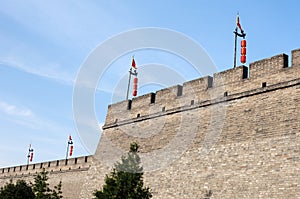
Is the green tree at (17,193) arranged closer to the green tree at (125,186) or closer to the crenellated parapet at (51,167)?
the crenellated parapet at (51,167)

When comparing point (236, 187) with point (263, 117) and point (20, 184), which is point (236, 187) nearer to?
point (263, 117)

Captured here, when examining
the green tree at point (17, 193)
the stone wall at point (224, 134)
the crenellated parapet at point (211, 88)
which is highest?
the crenellated parapet at point (211, 88)

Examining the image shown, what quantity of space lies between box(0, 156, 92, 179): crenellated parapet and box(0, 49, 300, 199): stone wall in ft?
15.4

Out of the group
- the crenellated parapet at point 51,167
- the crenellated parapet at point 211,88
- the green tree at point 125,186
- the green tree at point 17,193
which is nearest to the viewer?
the green tree at point 125,186

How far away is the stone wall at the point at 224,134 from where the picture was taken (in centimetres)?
887

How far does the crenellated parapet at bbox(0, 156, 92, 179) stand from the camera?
62.7ft

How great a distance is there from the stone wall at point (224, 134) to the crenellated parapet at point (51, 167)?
4708mm

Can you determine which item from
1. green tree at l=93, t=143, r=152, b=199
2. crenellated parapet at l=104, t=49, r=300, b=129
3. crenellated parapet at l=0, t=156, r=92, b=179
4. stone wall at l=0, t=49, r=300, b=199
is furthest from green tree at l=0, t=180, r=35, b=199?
green tree at l=93, t=143, r=152, b=199

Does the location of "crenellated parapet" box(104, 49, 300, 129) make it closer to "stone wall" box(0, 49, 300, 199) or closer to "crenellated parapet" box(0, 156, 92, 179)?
"stone wall" box(0, 49, 300, 199)

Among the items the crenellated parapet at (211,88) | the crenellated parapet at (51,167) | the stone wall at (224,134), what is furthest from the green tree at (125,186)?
the crenellated parapet at (51,167)

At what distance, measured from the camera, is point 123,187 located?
30.3 ft

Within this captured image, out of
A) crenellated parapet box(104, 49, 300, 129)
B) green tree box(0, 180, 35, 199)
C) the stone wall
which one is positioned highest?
crenellated parapet box(104, 49, 300, 129)

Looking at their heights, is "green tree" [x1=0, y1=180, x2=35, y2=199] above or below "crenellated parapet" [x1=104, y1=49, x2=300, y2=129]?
below

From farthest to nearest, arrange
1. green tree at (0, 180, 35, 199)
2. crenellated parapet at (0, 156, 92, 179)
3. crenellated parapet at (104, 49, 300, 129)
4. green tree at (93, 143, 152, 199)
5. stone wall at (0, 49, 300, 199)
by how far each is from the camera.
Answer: crenellated parapet at (0, 156, 92, 179) → green tree at (0, 180, 35, 199) → crenellated parapet at (104, 49, 300, 129) → green tree at (93, 143, 152, 199) → stone wall at (0, 49, 300, 199)
